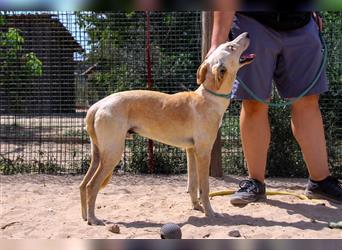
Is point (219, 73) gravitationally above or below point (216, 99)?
above

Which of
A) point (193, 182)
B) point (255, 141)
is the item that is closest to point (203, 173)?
point (193, 182)

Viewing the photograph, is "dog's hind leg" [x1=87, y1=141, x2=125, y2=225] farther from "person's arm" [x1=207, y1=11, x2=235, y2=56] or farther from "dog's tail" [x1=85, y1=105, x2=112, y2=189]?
"person's arm" [x1=207, y1=11, x2=235, y2=56]

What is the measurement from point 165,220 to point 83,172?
283 cm

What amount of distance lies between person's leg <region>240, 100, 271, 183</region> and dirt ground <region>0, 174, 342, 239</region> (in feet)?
1.13

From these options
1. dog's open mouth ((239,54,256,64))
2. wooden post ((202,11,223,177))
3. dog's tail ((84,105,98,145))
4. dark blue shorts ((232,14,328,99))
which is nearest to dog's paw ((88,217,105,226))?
dog's tail ((84,105,98,145))

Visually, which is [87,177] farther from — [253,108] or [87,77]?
[87,77]

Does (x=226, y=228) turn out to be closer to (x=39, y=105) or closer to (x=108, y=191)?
(x=108, y=191)

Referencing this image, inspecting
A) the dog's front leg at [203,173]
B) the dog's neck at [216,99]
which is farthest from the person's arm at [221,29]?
the dog's front leg at [203,173]

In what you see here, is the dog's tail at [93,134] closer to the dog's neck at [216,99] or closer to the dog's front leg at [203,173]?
the dog's front leg at [203,173]

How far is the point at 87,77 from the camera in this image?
684 centimetres

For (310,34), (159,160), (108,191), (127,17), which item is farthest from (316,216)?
(127,17)

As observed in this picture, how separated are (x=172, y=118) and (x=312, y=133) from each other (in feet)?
4.30

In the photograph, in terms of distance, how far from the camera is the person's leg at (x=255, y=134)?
430 cm

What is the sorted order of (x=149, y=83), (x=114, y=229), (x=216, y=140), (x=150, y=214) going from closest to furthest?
1. (x=114, y=229)
2. (x=150, y=214)
3. (x=216, y=140)
4. (x=149, y=83)
